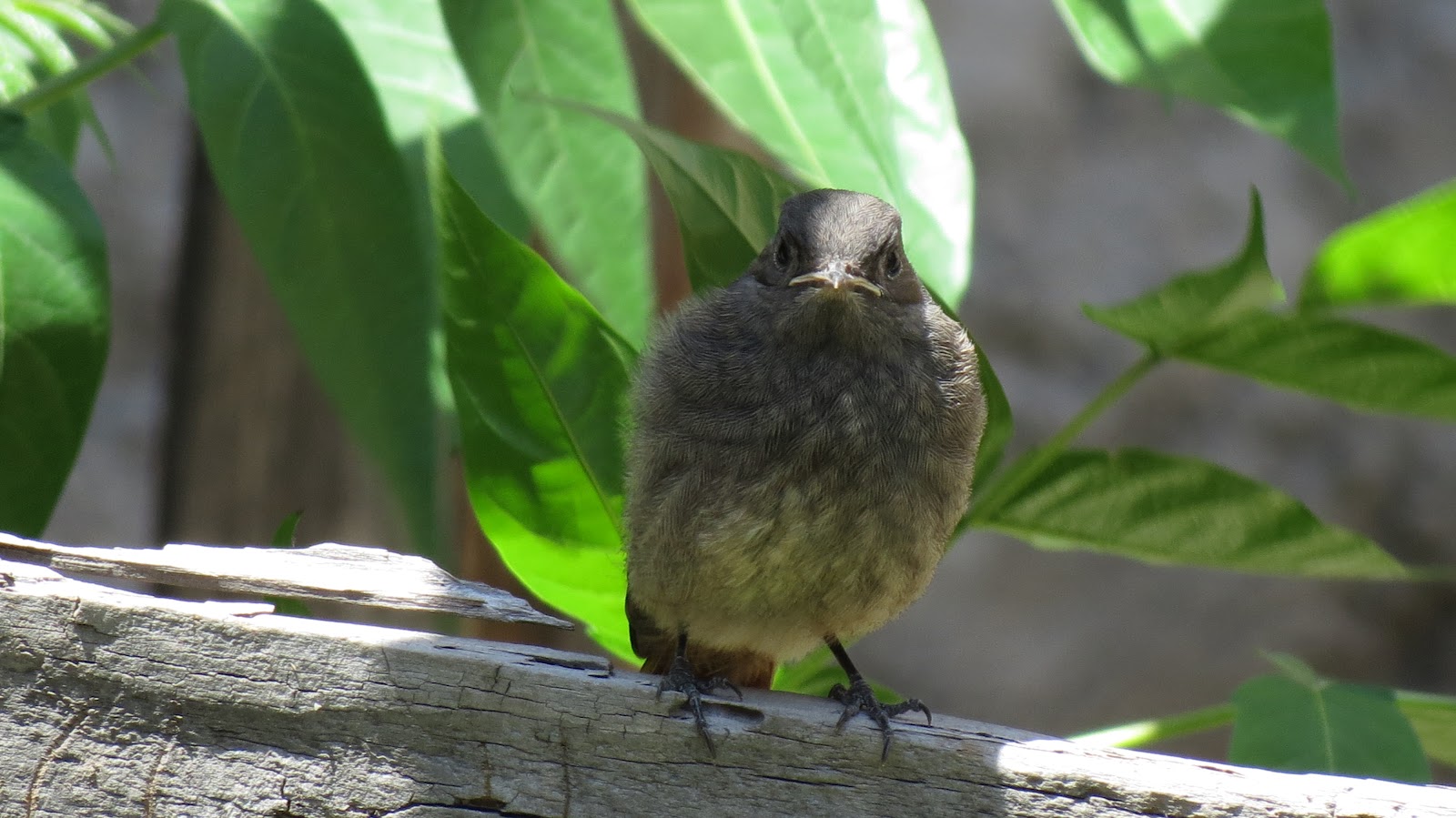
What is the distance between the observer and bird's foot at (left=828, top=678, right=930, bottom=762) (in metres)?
1.90

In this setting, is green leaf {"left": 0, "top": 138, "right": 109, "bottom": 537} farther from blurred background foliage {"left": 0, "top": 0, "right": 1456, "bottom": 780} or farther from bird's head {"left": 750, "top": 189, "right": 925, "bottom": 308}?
bird's head {"left": 750, "top": 189, "right": 925, "bottom": 308}

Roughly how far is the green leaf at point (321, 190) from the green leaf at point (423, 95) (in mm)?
118

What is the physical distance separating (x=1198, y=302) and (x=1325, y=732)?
739 millimetres

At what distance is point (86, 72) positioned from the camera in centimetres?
236

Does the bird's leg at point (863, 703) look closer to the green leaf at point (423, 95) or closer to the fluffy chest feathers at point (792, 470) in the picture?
the fluffy chest feathers at point (792, 470)

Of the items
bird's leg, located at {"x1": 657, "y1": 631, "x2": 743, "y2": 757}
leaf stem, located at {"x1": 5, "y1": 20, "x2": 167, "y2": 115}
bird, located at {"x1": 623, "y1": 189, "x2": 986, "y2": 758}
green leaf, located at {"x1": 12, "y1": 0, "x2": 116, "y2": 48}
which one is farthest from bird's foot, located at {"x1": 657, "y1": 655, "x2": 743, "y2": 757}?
green leaf, located at {"x1": 12, "y1": 0, "x2": 116, "y2": 48}

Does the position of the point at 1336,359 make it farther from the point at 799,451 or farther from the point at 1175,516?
the point at 799,451

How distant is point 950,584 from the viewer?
8.39 m

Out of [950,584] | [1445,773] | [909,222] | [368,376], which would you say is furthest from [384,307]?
[1445,773]

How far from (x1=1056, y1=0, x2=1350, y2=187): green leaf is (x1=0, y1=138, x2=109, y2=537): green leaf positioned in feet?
5.49

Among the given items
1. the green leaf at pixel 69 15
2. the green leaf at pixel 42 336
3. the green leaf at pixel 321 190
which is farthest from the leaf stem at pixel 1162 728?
the green leaf at pixel 69 15

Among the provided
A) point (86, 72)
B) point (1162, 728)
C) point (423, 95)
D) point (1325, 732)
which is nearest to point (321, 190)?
point (423, 95)

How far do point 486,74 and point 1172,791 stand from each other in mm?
1560

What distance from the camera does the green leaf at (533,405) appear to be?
2172mm
